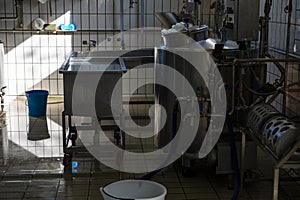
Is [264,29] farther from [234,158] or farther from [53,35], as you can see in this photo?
[53,35]

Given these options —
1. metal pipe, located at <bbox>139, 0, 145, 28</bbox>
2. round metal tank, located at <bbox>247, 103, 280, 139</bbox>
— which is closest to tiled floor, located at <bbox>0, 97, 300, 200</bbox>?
round metal tank, located at <bbox>247, 103, 280, 139</bbox>

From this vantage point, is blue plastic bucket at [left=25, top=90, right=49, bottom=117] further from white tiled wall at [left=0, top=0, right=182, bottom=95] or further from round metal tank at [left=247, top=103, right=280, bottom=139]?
round metal tank at [left=247, top=103, right=280, bottom=139]

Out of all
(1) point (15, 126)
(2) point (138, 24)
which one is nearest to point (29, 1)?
(2) point (138, 24)

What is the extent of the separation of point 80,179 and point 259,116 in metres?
1.42

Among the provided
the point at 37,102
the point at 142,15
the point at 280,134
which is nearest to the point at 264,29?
the point at 280,134

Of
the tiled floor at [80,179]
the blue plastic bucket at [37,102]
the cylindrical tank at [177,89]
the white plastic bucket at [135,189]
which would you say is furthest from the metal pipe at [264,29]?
the blue plastic bucket at [37,102]

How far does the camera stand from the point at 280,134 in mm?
2406

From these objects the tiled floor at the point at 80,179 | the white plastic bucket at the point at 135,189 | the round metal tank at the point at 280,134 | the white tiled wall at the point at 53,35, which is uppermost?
the white tiled wall at the point at 53,35

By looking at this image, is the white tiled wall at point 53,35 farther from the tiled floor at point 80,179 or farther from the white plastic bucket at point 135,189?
the white plastic bucket at point 135,189

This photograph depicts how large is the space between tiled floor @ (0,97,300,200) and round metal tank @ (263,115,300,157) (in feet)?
2.39

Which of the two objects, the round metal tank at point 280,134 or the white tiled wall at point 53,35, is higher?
the white tiled wall at point 53,35

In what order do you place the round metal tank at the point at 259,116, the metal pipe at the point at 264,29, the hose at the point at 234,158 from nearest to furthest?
1. the round metal tank at the point at 259,116
2. the hose at the point at 234,158
3. the metal pipe at the point at 264,29

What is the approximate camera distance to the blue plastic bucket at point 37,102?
482cm

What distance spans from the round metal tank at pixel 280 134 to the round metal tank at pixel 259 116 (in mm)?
66
